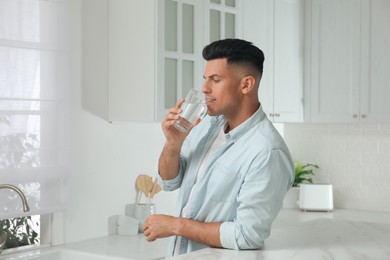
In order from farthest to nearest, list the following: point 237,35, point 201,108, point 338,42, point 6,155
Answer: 1. point 338,42
2. point 237,35
3. point 6,155
4. point 201,108

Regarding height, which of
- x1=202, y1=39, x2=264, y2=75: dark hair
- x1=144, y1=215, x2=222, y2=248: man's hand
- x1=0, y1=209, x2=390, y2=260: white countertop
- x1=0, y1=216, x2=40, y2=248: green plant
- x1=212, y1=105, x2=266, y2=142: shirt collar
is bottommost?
x1=0, y1=216, x2=40, y2=248: green plant

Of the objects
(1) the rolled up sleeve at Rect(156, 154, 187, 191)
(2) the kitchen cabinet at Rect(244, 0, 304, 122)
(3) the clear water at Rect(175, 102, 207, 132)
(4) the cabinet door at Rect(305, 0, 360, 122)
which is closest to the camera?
(3) the clear water at Rect(175, 102, 207, 132)

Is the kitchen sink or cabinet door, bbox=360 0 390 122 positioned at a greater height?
cabinet door, bbox=360 0 390 122

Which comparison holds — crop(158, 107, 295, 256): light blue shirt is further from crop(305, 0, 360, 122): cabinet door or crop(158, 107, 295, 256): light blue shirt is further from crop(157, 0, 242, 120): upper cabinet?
crop(305, 0, 360, 122): cabinet door

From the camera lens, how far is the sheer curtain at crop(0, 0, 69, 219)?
320 cm

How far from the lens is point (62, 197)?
3.46 meters

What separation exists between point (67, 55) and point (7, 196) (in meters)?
0.78

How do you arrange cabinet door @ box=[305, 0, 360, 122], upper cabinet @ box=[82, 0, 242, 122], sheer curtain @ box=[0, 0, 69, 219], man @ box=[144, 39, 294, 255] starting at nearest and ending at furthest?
man @ box=[144, 39, 294, 255]
sheer curtain @ box=[0, 0, 69, 219]
upper cabinet @ box=[82, 0, 242, 122]
cabinet door @ box=[305, 0, 360, 122]

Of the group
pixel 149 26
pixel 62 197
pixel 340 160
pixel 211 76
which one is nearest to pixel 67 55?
pixel 149 26

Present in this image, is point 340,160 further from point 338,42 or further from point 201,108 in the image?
point 201,108

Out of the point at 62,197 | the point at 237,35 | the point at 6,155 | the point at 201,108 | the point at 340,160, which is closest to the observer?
the point at 201,108

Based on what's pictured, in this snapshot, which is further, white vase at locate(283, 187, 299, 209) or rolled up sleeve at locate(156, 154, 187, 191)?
white vase at locate(283, 187, 299, 209)

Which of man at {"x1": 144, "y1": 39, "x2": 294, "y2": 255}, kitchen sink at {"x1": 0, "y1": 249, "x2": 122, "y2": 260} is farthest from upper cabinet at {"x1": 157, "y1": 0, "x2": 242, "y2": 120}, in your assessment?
man at {"x1": 144, "y1": 39, "x2": 294, "y2": 255}

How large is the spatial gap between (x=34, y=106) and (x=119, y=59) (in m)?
0.63
